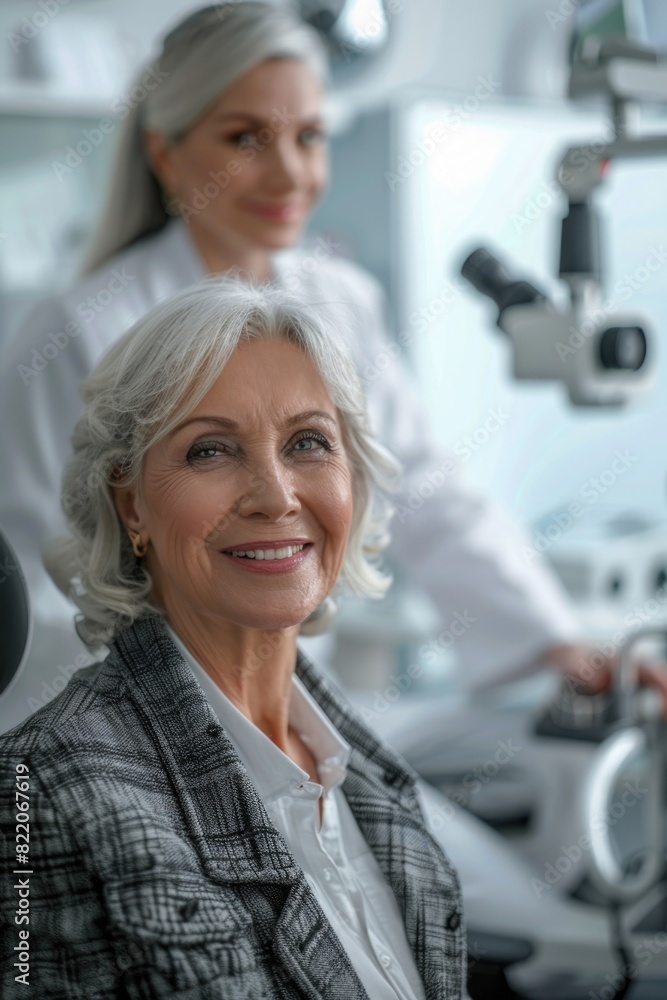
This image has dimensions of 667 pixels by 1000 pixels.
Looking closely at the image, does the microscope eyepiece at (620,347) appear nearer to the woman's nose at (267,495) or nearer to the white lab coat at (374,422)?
the white lab coat at (374,422)

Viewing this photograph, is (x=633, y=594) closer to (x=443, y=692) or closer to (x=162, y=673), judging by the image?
(x=443, y=692)

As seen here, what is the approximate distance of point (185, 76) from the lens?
1.38 metres

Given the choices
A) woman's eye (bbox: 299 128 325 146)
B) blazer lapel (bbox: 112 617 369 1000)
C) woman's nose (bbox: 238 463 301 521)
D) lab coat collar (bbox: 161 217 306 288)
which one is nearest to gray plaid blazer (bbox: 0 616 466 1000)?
blazer lapel (bbox: 112 617 369 1000)

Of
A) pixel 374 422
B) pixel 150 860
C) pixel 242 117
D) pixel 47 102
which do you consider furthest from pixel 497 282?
pixel 47 102

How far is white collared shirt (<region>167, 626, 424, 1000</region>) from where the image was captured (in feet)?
3.02

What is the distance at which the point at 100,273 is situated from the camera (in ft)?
4.76

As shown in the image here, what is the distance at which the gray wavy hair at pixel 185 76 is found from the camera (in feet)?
4.46

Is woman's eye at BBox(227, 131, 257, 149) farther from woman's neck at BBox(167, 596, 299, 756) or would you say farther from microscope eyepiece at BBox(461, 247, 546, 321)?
woman's neck at BBox(167, 596, 299, 756)

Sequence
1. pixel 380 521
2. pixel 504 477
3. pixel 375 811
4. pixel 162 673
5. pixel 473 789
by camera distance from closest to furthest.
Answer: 1. pixel 162 673
2. pixel 375 811
3. pixel 380 521
4. pixel 473 789
5. pixel 504 477

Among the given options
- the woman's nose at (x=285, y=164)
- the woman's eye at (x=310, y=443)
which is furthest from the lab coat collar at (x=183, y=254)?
the woman's eye at (x=310, y=443)

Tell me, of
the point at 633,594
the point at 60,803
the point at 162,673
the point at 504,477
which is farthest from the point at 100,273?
the point at 504,477

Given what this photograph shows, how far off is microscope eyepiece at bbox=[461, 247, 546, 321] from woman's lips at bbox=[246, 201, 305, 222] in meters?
0.24

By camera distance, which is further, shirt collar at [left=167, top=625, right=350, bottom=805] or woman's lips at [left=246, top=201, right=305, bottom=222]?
woman's lips at [left=246, top=201, right=305, bottom=222]

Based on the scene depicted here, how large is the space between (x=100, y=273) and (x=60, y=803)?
0.84 m
